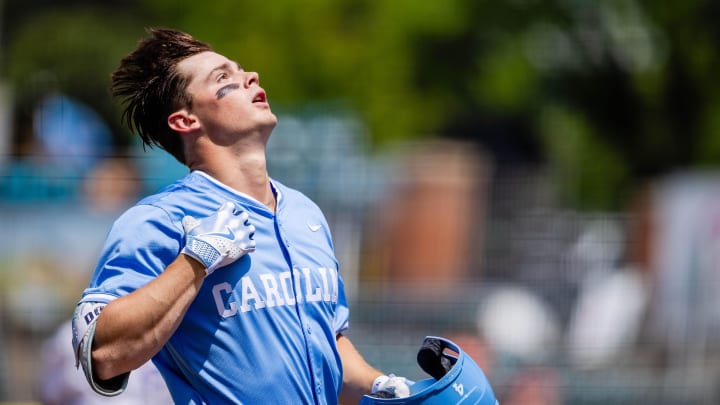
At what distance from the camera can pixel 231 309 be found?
3.78 meters

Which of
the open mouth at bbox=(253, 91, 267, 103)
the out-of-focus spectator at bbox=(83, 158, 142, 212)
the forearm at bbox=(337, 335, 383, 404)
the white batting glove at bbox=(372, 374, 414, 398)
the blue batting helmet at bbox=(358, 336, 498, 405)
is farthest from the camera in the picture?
the out-of-focus spectator at bbox=(83, 158, 142, 212)

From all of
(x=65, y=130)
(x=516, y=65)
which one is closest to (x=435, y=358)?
(x=516, y=65)

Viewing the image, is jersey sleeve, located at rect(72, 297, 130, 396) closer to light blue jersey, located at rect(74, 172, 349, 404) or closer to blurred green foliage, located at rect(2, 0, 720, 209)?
light blue jersey, located at rect(74, 172, 349, 404)

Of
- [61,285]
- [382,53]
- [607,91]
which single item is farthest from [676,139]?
[61,285]

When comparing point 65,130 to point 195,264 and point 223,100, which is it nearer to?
point 223,100

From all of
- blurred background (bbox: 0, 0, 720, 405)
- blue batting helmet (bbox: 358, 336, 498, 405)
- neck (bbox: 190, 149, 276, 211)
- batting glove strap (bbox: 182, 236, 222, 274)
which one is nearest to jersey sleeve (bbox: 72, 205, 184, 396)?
batting glove strap (bbox: 182, 236, 222, 274)

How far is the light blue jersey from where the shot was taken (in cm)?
369

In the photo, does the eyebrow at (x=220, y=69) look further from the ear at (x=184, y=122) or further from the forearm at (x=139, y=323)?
the forearm at (x=139, y=323)

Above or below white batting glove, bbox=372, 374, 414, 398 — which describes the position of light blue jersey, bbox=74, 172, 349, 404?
above

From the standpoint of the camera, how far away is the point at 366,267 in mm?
13828

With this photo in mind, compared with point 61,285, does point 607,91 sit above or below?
above

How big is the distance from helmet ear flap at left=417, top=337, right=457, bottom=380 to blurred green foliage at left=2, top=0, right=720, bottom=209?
14.2 metres

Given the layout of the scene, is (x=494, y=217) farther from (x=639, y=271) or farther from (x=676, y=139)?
(x=676, y=139)

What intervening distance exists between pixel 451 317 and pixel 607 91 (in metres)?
9.13
